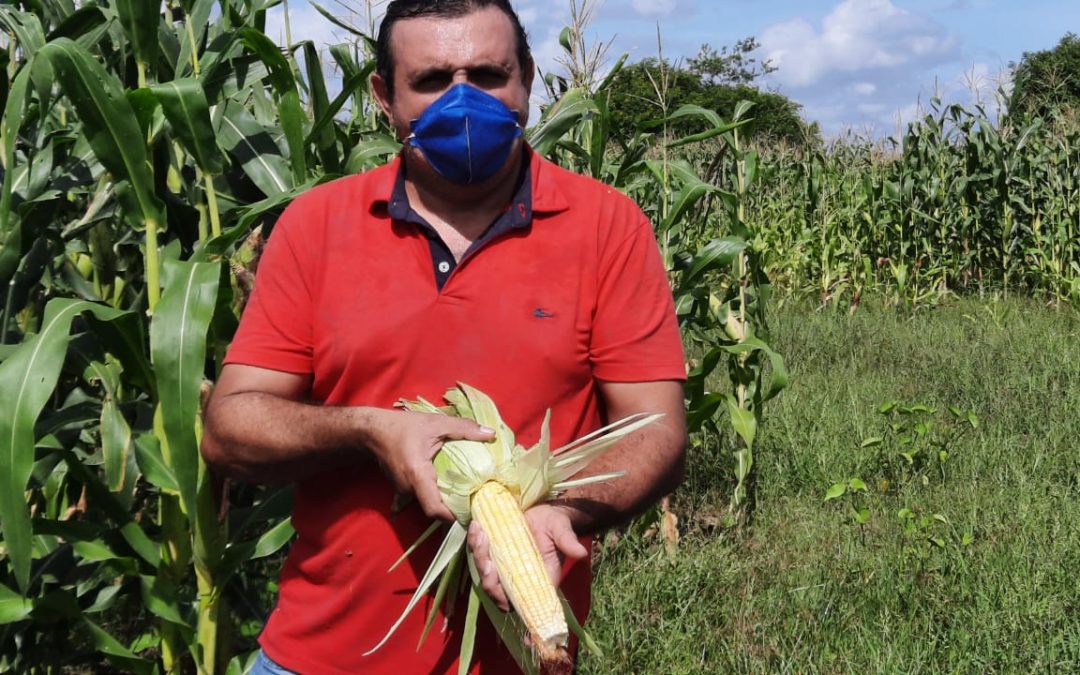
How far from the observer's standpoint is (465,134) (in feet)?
6.77

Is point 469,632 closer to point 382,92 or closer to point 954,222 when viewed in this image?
point 382,92

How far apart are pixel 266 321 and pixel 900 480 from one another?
417cm

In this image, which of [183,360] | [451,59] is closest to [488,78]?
[451,59]

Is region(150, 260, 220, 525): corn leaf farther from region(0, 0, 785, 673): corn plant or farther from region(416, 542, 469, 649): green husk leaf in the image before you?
region(416, 542, 469, 649): green husk leaf

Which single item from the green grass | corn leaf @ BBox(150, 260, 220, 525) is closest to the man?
corn leaf @ BBox(150, 260, 220, 525)

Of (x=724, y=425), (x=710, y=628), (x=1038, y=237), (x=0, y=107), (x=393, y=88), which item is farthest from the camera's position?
(x=1038, y=237)

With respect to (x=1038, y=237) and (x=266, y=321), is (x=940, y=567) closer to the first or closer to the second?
(x=266, y=321)

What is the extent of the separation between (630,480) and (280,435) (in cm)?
63

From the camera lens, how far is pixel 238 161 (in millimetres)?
3400

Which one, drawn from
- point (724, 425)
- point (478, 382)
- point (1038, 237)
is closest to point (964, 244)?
point (1038, 237)

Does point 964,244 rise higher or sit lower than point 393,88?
lower

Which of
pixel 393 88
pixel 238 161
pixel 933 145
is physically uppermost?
pixel 393 88

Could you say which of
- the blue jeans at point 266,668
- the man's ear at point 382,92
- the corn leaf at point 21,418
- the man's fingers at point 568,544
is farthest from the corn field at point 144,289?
the man's fingers at point 568,544

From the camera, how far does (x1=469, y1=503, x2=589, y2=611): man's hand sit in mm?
1784
